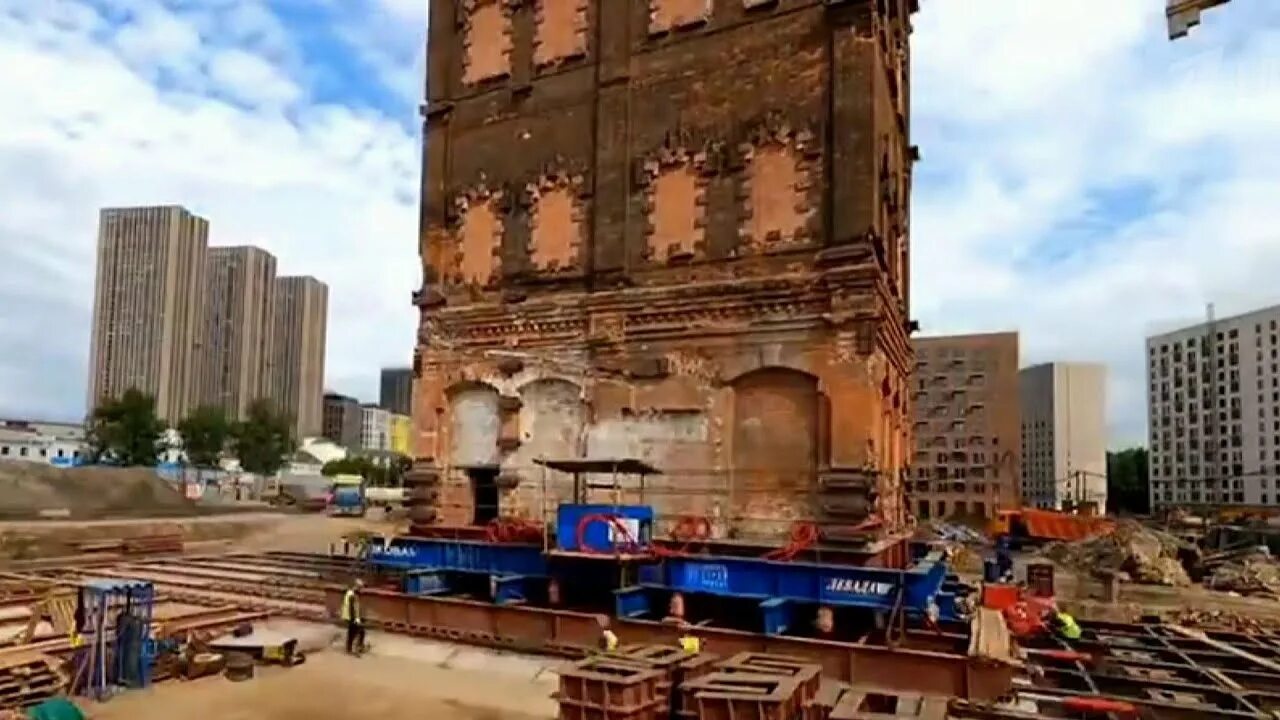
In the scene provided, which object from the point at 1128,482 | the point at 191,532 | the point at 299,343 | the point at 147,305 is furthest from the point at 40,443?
the point at 1128,482

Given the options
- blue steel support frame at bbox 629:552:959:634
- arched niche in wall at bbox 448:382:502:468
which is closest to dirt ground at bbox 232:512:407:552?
arched niche in wall at bbox 448:382:502:468

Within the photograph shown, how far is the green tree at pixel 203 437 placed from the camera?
86.1m

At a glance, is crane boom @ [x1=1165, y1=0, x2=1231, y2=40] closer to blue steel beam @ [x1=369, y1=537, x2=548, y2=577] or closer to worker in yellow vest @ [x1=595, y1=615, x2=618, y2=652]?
worker in yellow vest @ [x1=595, y1=615, x2=618, y2=652]

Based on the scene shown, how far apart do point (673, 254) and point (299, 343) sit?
14251 centimetres

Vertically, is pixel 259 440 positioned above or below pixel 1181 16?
below

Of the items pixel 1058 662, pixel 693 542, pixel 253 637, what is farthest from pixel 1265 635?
pixel 253 637

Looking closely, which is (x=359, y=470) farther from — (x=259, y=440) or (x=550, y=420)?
(x=550, y=420)

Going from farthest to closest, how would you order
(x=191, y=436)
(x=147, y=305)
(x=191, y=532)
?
(x=147, y=305) < (x=191, y=436) < (x=191, y=532)

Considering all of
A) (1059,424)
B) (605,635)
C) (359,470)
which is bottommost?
(359,470)

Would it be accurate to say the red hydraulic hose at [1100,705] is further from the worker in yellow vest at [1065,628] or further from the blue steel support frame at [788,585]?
the worker in yellow vest at [1065,628]

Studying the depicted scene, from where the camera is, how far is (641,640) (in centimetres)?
1628

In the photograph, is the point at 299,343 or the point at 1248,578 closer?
the point at 1248,578

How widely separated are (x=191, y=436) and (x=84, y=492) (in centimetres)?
3101

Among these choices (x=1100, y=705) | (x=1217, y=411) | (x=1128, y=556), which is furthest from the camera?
(x=1217, y=411)
